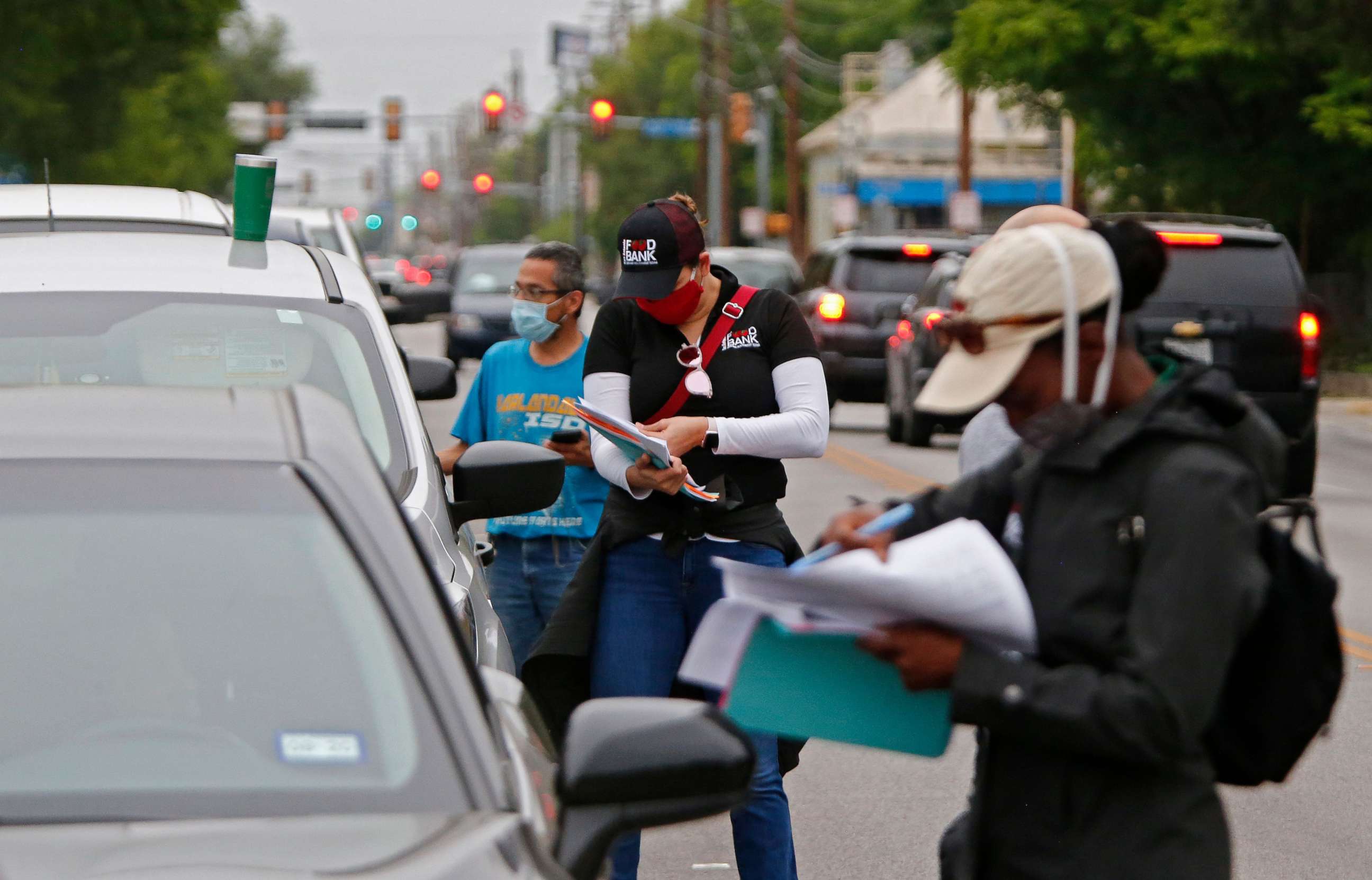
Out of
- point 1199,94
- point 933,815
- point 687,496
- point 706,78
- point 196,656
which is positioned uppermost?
point 706,78

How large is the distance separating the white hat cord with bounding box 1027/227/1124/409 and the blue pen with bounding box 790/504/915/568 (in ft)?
1.06

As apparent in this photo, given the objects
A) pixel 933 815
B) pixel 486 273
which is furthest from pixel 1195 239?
pixel 486 273

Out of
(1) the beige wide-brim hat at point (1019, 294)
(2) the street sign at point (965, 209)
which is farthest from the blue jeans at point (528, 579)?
(2) the street sign at point (965, 209)

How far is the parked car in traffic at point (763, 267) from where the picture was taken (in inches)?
1061

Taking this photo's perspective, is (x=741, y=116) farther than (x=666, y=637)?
Yes

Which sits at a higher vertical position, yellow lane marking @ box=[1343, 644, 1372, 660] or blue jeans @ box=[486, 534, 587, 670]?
blue jeans @ box=[486, 534, 587, 670]

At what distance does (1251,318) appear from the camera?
14.8 metres

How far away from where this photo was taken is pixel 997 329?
2908mm

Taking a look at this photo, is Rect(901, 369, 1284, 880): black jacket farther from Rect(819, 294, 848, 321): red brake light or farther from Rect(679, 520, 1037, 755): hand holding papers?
Rect(819, 294, 848, 321): red brake light

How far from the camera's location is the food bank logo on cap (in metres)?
5.02

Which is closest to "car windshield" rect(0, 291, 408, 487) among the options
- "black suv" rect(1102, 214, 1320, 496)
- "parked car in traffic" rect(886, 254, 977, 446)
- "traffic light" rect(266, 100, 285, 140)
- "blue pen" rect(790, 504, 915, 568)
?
"blue pen" rect(790, 504, 915, 568)

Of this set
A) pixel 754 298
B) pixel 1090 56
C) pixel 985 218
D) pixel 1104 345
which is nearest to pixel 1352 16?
pixel 1090 56

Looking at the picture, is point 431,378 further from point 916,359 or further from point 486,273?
point 486,273

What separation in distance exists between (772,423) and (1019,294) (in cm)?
228
